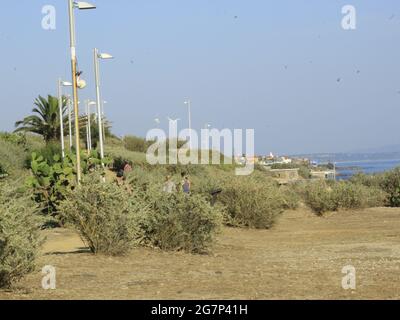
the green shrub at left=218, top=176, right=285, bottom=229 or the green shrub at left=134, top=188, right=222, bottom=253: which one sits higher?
the green shrub at left=134, top=188, right=222, bottom=253

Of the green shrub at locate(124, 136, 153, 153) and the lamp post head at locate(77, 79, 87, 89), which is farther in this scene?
the green shrub at locate(124, 136, 153, 153)

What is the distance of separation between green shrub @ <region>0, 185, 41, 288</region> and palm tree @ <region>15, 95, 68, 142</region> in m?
39.5

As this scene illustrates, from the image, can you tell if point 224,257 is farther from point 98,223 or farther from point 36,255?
point 36,255

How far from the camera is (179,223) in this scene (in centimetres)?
1513

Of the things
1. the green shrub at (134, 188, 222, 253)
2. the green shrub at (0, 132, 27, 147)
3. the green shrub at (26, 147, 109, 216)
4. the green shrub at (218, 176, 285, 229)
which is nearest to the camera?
the green shrub at (134, 188, 222, 253)

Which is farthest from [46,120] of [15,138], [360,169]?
[360,169]

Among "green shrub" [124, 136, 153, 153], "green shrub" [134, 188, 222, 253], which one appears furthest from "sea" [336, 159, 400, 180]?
"green shrub" [134, 188, 222, 253]

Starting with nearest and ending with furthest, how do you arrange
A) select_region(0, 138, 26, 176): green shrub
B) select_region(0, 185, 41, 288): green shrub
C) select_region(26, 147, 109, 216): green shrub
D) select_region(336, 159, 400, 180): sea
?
select_region(0, 185, 41, 288): green shrub, select_region(26, 147, 109, 216): green shrub, select_region(0, 138, 26, 176): green shrub, select_region(336, 159, 400, 180): sea

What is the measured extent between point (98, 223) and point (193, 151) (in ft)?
153

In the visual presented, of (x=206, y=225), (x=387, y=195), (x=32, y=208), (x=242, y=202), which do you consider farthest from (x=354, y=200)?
(x=32, y=208)

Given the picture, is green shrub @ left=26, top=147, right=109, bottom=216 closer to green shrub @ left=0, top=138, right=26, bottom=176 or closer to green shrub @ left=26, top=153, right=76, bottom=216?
green shrub @ left=26, top=153, right=76, bottom=216

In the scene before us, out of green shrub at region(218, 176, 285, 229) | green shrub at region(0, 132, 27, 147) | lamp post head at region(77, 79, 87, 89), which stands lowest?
green shrub at region(218, 176, 285, 229)

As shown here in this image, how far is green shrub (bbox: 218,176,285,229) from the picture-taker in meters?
25.5

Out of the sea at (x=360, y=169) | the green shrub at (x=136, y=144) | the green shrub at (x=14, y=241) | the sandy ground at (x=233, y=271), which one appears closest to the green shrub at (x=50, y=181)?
the sandy ground at (x=233, y=271)
